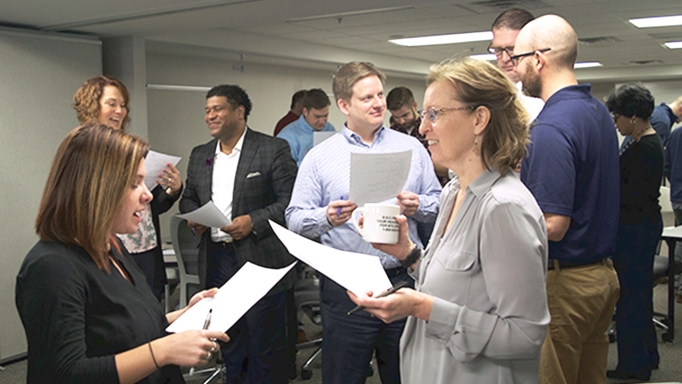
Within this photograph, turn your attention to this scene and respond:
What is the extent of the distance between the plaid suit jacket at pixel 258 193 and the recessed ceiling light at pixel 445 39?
208 inches

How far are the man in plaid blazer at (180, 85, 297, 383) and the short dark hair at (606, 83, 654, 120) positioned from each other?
2292 millimetres

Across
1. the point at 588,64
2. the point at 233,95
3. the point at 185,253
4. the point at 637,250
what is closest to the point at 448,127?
the point at 233,95

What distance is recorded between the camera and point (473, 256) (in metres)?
1.37

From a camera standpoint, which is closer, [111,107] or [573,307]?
[573,307]

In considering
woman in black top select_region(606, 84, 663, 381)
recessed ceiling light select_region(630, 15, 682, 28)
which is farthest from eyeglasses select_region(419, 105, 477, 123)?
recessed ceiling light select_region(630, 15, 682, 28)

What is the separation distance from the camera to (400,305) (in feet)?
4.47

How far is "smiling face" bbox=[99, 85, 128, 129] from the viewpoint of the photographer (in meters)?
3.01

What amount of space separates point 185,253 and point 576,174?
2495mm

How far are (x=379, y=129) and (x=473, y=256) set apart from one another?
122 cm

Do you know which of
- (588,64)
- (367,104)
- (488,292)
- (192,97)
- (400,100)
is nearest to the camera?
(488,292)

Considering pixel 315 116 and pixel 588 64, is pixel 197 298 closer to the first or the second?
pixel 315 116

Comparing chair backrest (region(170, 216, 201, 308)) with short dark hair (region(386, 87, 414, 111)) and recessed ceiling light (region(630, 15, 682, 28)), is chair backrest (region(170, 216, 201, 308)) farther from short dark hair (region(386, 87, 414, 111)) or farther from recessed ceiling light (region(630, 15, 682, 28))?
recessed ceiling light (region(630, 15, 682, 28))

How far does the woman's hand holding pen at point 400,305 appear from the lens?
135 centimetres

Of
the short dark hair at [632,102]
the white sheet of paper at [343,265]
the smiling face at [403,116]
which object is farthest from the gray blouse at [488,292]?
the smiling face at [403,116]
